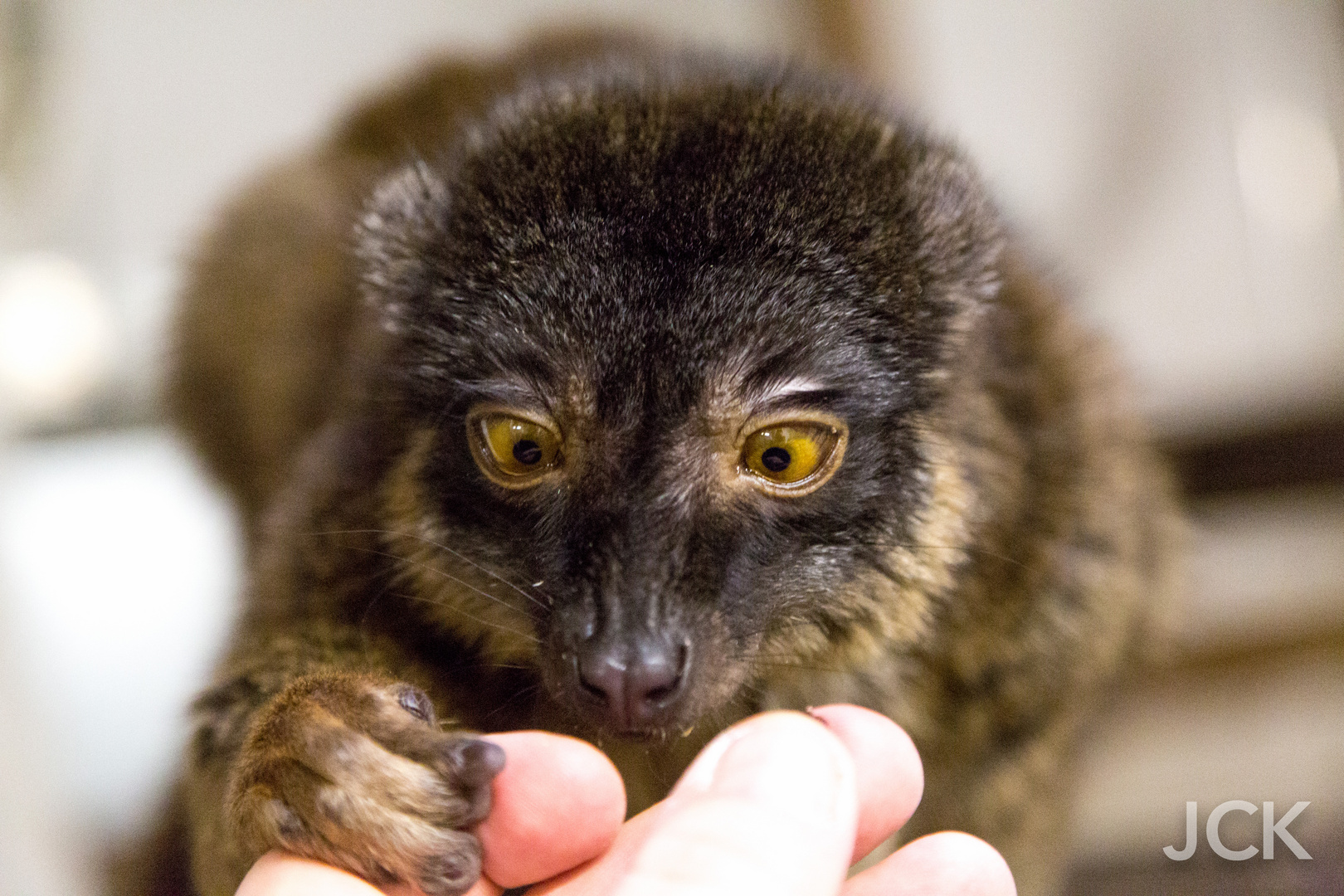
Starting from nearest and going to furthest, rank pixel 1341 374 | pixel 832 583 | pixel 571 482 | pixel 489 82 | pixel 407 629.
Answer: pixel 571 482
pixel 832 583
pixel 407 629
pixel 489 82
pixel 1341 374

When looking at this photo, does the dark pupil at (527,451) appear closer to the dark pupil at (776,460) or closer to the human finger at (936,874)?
the dark pupil at (776,460)

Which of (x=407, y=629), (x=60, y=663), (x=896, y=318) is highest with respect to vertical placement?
(x=896, y=318)

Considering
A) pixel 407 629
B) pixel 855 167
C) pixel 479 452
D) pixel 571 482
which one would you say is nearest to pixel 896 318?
pixel 855 167

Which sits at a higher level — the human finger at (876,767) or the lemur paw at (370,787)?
the human finger at (876,767)

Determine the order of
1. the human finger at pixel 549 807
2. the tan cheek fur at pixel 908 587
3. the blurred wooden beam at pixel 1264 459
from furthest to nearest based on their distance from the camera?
the blurred wooden beam at pixel 1264 459 < the tan cheek fur at pixel 908 587 < the human finger at pixel 549 807

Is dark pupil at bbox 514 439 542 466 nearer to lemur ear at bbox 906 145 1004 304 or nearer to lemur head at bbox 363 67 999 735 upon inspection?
lemur head at bbox 363 67 999 735

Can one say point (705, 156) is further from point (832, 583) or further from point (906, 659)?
point (906, 659)

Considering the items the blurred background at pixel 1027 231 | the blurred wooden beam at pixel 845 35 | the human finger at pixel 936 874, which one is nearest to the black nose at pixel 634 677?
the human finger at pixel 936 874

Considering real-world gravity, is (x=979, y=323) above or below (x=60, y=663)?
above
